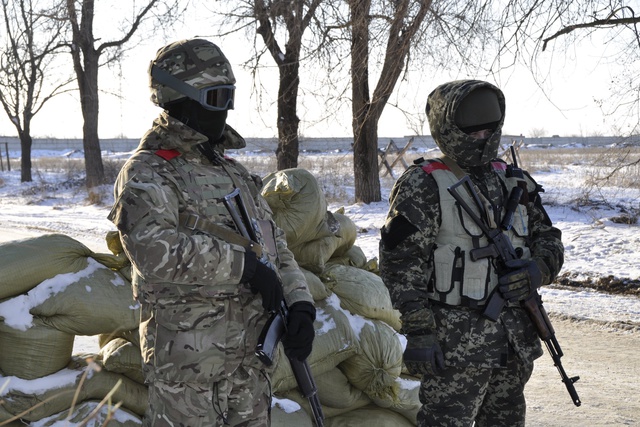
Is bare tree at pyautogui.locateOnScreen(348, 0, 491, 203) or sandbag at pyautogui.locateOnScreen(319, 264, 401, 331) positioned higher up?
bare tree at pyautogui.locateOnScreen(348, 0, 491, 203)

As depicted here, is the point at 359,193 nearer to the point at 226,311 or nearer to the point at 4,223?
the point at 4,223

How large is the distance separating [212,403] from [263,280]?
1.35ft

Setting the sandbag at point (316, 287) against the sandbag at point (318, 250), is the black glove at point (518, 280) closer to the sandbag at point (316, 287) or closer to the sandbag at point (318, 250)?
the sandbag at point (316, 287)

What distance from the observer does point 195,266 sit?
2162 mm

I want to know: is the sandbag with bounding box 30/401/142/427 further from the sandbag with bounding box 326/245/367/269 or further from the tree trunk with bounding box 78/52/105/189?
the tree trunk with bounding box 78/52/105/189

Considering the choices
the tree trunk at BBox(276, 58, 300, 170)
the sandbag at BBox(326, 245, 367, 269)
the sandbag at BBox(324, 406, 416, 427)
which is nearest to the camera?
the sandbag at BBox(324, 406, 416, 427)

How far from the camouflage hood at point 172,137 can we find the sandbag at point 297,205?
1366 millimetres

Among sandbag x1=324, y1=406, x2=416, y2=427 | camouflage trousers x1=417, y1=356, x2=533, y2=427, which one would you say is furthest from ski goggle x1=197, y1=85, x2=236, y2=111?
sandbag x1=324, y1=406, x2=416, y2=427

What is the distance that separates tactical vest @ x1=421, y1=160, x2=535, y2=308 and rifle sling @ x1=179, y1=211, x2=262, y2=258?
0.70 metres

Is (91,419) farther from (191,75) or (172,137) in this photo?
(191,75)

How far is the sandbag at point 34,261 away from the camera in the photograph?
3.00 metres

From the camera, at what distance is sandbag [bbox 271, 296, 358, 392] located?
3344 mm

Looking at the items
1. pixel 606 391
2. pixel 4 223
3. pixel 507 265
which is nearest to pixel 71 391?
pixel 507 265

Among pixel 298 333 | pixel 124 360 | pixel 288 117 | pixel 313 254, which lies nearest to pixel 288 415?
pixel 124 360
